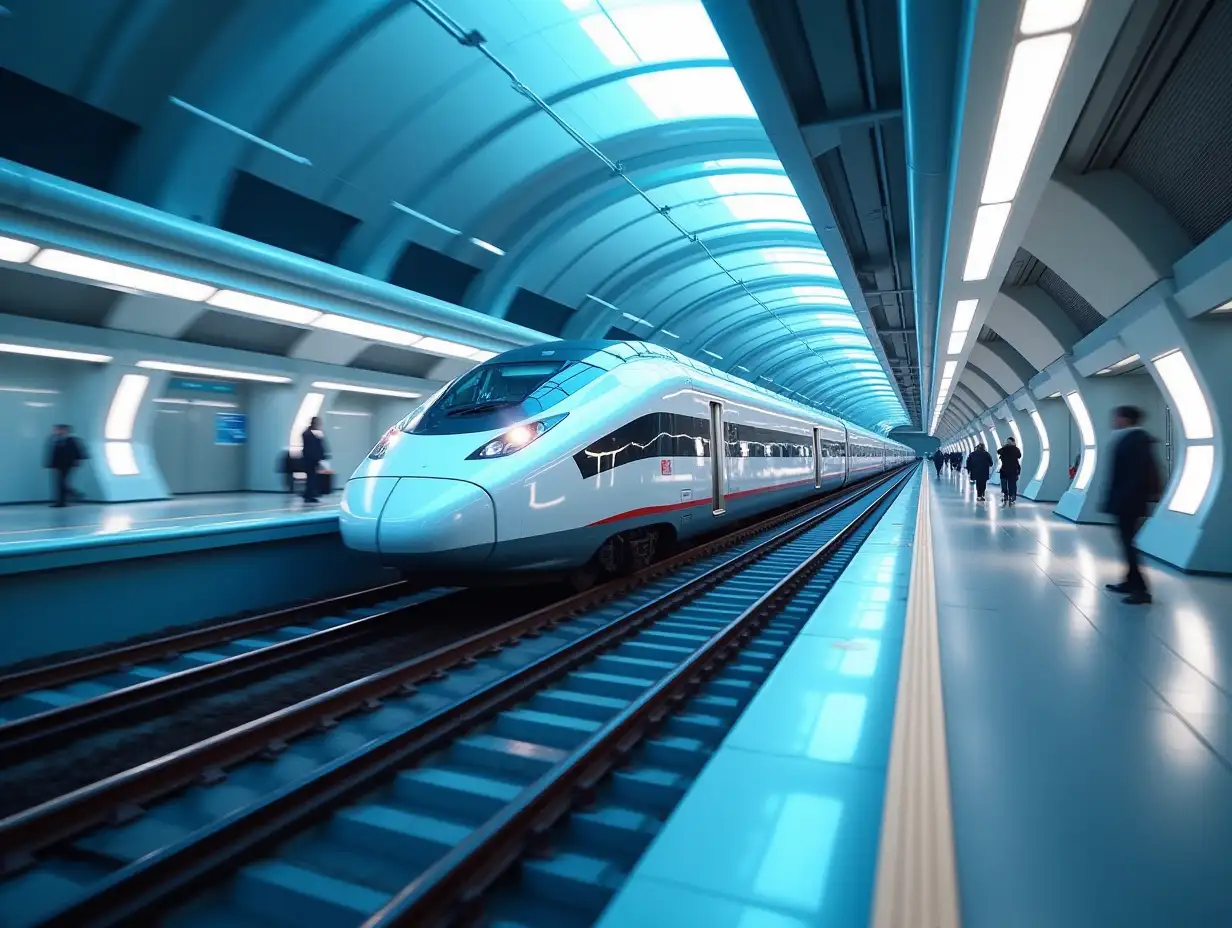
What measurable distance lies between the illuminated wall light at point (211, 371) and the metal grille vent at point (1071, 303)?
43.2 ft

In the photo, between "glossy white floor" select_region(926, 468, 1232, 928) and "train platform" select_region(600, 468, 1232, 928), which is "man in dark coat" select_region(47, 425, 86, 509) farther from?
"glossy white floor" select_region(926, 468, 1232, 928)

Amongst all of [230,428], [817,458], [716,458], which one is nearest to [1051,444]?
[817,458]

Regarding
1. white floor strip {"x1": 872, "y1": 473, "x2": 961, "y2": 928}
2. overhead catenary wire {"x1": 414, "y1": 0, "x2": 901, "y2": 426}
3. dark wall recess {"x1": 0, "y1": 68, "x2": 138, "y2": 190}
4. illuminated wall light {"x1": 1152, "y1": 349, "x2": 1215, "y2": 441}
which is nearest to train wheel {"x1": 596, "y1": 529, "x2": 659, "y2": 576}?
white floor strip {"x1": 872, "y1": 473, "x2": 961, "y2": 928}

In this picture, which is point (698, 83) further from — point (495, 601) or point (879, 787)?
point (879, 787)

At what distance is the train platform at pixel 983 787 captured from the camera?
6.35ft

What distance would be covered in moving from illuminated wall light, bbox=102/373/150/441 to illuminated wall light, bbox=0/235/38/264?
3.56 meters

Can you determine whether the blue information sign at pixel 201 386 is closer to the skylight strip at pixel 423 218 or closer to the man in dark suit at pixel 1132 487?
the skylight strip at pixel 423 218

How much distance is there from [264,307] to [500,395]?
581 cm

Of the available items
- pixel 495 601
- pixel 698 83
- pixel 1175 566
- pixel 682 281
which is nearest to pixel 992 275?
pixel 1175 566

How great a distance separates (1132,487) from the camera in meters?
5.96

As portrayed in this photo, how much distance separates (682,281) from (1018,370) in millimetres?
9408

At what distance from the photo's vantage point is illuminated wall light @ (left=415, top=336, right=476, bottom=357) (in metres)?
12.8

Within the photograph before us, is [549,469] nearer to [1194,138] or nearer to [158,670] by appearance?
[158,670]

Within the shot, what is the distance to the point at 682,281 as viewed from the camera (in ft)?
70.1
